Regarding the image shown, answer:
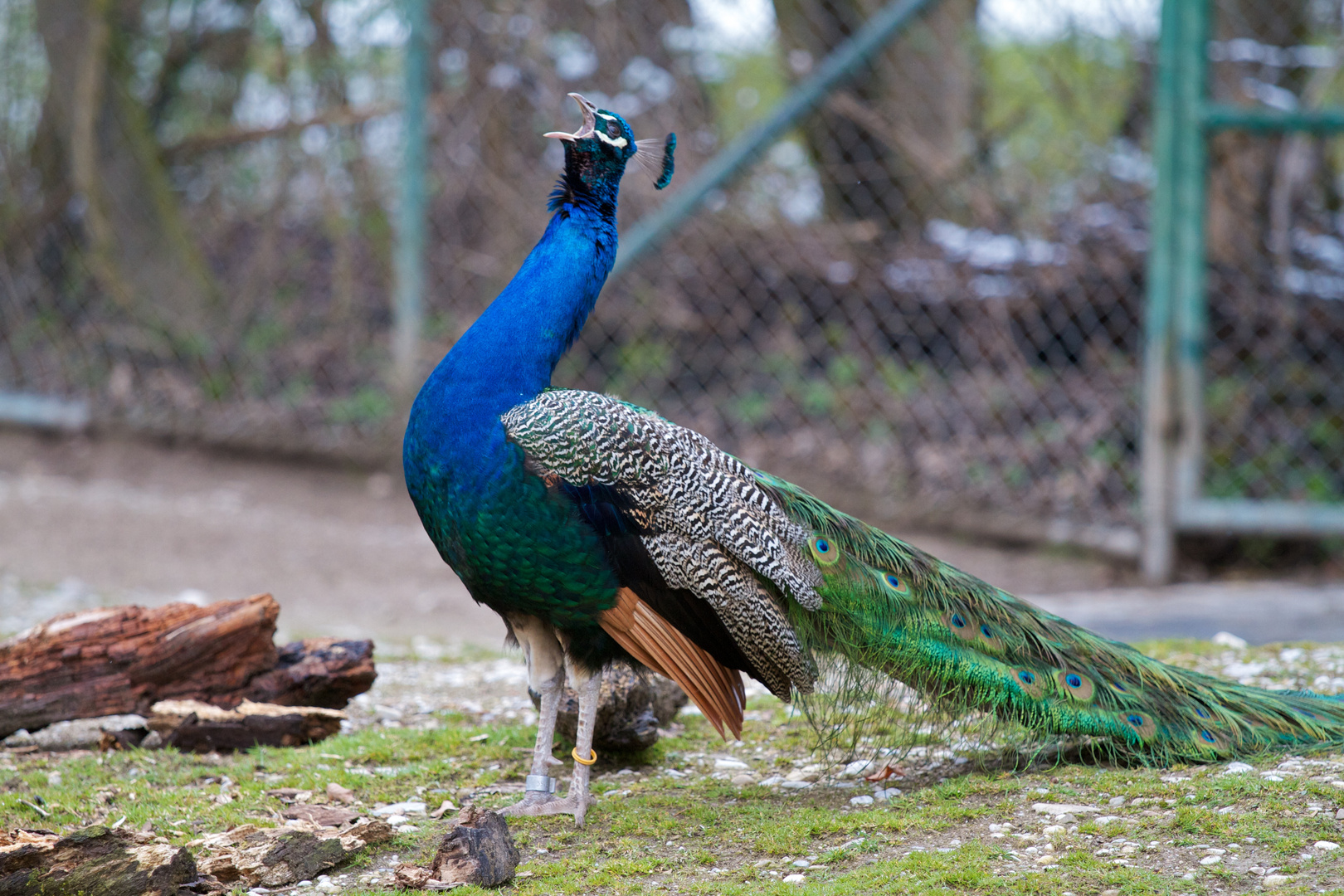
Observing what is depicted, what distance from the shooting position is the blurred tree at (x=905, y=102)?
23.3 feet

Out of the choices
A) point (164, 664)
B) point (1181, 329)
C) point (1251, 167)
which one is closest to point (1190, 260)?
point (1181, 329)

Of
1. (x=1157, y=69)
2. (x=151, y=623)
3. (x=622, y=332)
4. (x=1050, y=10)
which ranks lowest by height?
(x=151, y=623)

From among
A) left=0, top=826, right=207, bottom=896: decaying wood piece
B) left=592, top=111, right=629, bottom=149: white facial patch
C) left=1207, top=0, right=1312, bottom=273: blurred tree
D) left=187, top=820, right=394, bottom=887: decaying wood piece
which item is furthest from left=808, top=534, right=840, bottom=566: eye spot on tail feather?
left=1207, top=0, right=1312, bottom=273: blurred tree

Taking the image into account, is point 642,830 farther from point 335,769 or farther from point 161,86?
point 161,86

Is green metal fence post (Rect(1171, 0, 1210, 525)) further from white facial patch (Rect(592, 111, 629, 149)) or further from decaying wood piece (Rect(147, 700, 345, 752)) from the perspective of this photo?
decaying wood piece (Rect(147, 700, 345, 752))

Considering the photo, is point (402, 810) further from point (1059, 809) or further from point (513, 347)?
point (1059, 809)

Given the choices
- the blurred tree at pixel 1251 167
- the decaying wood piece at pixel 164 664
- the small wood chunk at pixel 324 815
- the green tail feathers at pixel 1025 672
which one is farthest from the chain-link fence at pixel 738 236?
the small wood chunk at pixel 324 815

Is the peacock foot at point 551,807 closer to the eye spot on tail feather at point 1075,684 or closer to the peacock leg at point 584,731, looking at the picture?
the peacock leg at point 584,731

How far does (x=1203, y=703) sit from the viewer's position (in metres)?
3.56

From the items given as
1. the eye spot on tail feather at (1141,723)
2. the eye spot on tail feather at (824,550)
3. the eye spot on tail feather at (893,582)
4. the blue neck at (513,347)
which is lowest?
the eye spot on tail feather at (1141,723)

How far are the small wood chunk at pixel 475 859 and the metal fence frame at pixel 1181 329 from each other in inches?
183

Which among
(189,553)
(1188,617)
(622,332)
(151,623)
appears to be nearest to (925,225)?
(622,332)

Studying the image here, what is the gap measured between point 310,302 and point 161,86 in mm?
1905

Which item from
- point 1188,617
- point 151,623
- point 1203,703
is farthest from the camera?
point 1188,617
